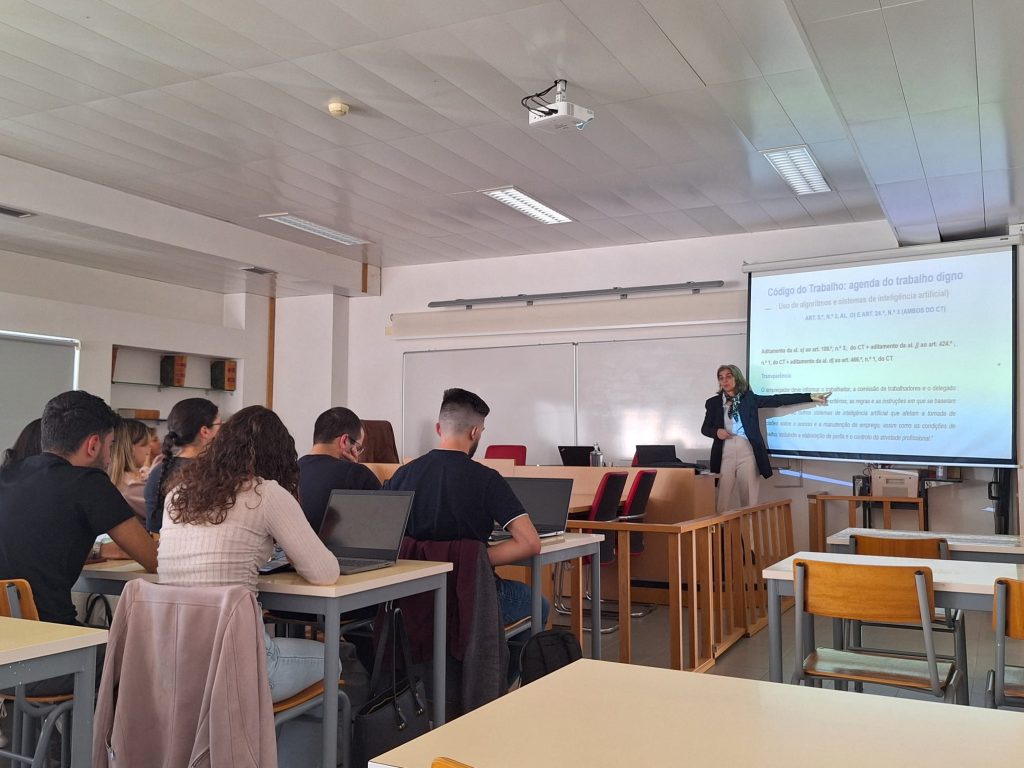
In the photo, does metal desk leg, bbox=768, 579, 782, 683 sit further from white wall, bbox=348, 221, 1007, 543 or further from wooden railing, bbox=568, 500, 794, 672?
white wall, bbox=348, 221, 1007, 543

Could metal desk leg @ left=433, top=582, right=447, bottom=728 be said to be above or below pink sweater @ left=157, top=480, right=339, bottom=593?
below

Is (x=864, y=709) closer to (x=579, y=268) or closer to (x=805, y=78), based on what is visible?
(x=805, y=78)

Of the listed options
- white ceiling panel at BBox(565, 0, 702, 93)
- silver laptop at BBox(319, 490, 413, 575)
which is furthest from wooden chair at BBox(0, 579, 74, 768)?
white ceiling panel at BBox(565, 0, 702, 93)

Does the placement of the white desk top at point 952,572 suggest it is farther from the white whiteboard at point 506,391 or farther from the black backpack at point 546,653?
the white whiteboard at point 506,391

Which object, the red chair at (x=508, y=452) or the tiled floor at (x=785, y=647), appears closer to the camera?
the tiled floor at (x=785, y=647)

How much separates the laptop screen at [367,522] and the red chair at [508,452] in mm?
5080

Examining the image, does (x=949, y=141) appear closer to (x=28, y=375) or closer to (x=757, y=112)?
(x=757, y=112)

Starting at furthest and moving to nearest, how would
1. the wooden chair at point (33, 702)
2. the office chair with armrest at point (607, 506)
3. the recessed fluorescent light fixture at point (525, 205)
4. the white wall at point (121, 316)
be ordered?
the white wall at point (121, 316)
the recessed fluorescent light fixture at point (525, 205)
the office chair with armrest at point (607, 506)
the wooden chair at point (33, 702)

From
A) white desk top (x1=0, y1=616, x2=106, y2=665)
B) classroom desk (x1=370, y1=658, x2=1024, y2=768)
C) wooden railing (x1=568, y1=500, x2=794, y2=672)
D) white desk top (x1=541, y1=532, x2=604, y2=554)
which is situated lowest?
wooden railing (x1=568, y1=500, x2=794, y2=672)

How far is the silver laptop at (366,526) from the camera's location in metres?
2.77

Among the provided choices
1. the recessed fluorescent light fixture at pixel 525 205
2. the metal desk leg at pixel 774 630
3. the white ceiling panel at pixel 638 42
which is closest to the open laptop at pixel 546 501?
the metal desk leg at pixel 774 630

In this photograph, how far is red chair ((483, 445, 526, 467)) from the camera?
8.04 meters

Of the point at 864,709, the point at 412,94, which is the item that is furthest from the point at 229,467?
the point at 412,94

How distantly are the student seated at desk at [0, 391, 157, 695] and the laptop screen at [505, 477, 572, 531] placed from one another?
160 cm
